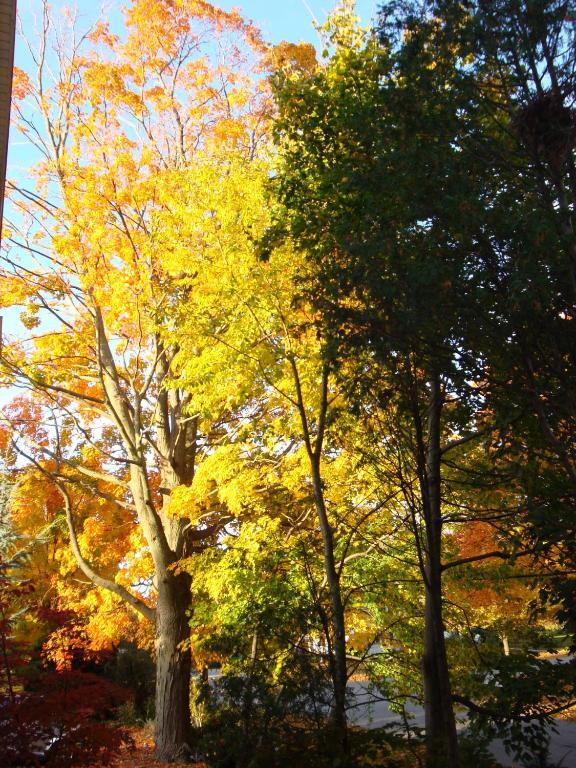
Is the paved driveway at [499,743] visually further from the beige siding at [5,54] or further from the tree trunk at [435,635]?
the beige siding at [5,54]

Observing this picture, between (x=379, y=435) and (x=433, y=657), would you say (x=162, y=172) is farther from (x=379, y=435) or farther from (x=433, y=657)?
(x=433, y=657)

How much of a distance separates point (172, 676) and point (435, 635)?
685 centimetres

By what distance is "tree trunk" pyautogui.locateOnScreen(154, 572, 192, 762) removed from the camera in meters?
11.3

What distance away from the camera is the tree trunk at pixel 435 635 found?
5.63m

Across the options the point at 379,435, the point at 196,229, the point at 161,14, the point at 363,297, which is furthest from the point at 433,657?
the point at 161,14

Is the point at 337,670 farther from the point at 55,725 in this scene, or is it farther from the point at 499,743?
the point at 499,743

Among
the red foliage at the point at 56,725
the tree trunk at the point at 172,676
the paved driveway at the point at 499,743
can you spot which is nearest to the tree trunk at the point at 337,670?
the red foliage at the point at 56,725

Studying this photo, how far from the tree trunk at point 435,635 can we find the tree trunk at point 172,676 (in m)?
5.90

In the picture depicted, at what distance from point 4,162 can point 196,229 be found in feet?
11.2

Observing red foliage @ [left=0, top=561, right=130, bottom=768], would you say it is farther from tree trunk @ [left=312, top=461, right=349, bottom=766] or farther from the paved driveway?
the paved driveway

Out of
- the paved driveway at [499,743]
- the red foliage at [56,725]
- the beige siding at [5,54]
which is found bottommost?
the paved driveway at [499,743]

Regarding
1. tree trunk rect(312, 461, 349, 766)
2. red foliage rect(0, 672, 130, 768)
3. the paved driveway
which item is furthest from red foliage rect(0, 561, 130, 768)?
the paved driveway

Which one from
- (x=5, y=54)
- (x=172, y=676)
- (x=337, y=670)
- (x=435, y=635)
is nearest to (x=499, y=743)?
(x=172, y=676)

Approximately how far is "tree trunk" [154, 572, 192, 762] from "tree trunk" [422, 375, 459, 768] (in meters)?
5.90
